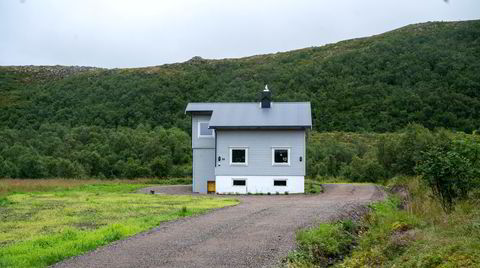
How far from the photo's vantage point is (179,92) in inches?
3319

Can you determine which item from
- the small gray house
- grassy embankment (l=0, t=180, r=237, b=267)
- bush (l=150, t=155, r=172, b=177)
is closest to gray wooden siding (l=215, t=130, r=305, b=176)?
the small gray house

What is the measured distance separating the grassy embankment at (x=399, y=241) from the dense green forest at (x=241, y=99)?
83.5ft

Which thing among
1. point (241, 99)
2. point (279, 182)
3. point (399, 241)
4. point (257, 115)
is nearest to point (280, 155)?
point (279, 182)

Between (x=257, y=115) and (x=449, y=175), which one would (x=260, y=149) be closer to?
(x=257, y=115)

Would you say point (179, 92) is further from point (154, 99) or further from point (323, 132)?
point (323, 132)

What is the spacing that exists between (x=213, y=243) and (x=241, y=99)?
62.0 m

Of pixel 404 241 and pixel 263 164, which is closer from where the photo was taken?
pixel 404 241

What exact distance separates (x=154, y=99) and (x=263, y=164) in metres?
48.4

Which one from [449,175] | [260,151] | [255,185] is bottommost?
[255,185]

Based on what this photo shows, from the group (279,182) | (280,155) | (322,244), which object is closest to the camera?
(322,244)

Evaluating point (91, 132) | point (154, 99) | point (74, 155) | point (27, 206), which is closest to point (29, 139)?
point (91, 132)

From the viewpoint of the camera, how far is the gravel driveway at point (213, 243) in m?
11.7

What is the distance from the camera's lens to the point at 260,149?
3603 centimetres

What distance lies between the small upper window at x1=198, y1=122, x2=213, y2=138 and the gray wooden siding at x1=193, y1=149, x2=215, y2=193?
36.8 inches
